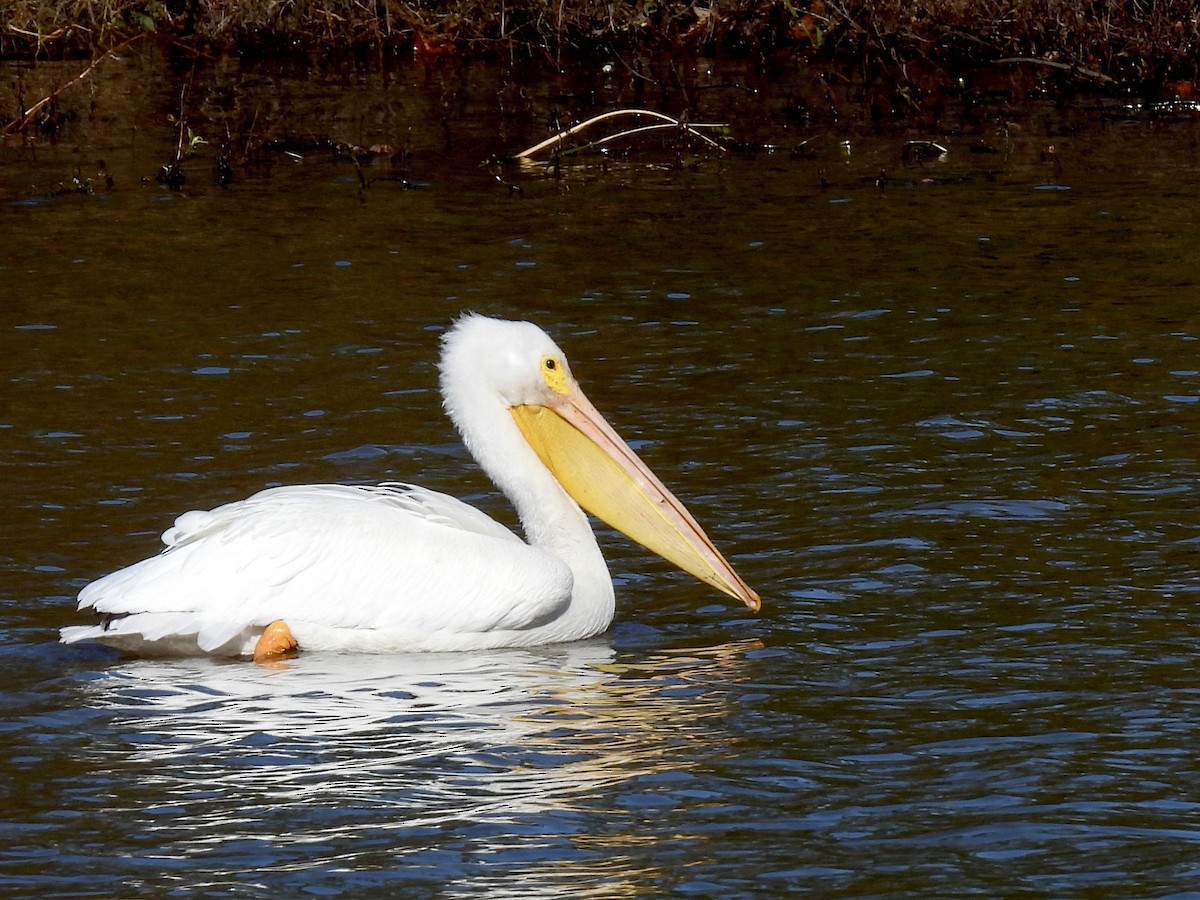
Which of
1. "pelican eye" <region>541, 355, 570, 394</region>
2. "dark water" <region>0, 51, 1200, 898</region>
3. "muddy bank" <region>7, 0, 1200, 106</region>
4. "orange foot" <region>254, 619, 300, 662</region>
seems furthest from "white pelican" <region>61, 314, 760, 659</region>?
"muddy bank" <region>7, 0, 1200, 106</region>

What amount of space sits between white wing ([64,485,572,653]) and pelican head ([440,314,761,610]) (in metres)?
0.49

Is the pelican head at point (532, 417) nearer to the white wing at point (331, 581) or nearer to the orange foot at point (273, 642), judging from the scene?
the white wing at point (331, 581)

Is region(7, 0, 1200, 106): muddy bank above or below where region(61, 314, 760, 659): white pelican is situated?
above

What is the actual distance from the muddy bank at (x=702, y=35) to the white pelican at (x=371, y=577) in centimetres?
1004

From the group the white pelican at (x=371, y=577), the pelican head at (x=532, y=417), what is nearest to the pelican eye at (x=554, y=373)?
the pelican head at (x=532, y=417)

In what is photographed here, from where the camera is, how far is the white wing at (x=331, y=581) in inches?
215

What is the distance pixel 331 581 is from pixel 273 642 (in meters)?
0.25

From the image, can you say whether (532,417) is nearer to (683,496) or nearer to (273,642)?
(683,496)

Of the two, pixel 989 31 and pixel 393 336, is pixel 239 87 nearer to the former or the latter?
pixel 989 31

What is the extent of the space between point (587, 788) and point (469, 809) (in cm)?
30

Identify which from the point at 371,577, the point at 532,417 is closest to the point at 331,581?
the point at 371,577

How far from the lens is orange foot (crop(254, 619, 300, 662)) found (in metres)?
5.52

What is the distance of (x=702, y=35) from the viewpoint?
17859 millimetres

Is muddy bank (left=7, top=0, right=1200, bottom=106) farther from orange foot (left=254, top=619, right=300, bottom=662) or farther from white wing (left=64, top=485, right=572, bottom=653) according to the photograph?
orange foot (left=254, top=619, right=300, bottom=662)
